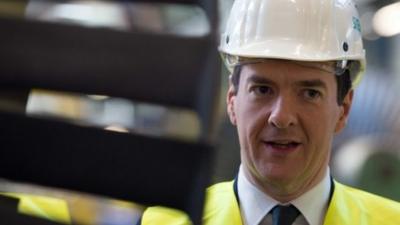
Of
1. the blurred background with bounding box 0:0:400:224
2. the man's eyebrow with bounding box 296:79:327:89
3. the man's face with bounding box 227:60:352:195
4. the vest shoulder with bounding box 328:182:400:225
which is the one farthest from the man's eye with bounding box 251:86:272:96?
the vest shoulder with bounding box 328:182:400:225

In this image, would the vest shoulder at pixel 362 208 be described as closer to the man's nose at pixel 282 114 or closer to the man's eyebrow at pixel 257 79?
the man's nose at pixel 282 114

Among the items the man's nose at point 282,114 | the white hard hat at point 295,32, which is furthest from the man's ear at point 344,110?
the man's nose at point 282,114

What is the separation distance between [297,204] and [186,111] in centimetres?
155

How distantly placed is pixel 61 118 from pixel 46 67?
Answer: 0.04 meters

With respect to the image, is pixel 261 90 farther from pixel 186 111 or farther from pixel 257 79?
pixel 186 111

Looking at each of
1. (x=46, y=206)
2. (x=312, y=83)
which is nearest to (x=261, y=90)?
(x=312, y=83)

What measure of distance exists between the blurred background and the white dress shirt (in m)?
0.47

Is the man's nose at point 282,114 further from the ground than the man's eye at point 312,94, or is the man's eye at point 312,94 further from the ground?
the man's eye at point 312,94

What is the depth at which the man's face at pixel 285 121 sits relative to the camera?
1.92m

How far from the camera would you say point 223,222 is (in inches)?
77.2

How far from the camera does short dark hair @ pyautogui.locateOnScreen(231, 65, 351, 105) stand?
2055 millimetres

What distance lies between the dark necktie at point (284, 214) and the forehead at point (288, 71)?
1.30ft

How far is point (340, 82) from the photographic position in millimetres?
2055

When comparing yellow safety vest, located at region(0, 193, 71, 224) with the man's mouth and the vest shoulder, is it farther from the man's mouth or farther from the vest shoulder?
the vest shoulder
